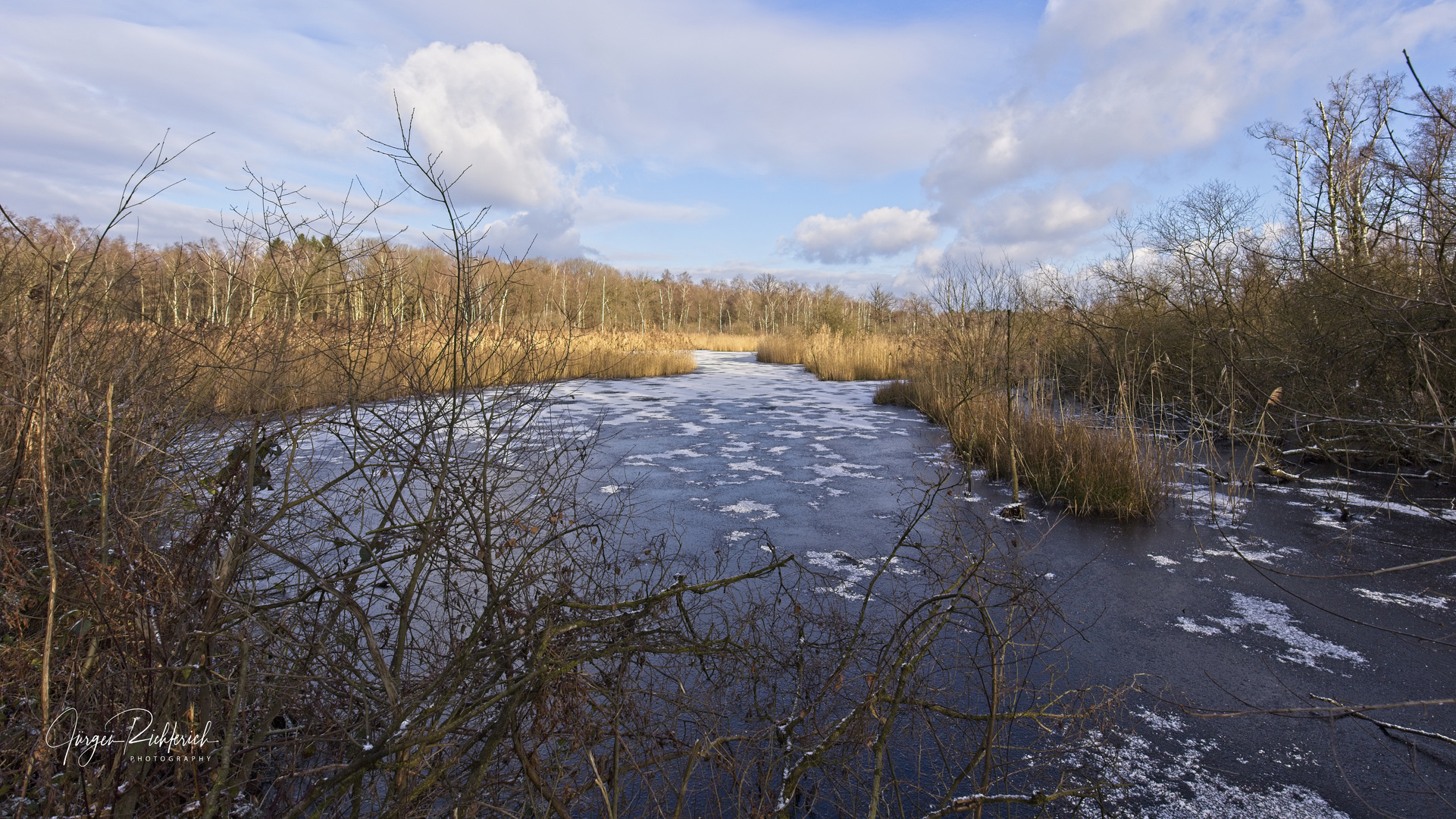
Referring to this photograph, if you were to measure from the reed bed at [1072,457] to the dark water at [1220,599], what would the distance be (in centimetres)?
25

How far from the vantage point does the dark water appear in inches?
94.4

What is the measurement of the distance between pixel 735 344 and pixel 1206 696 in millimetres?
34892

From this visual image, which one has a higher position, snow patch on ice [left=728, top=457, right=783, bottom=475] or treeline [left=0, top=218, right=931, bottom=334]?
treeline [left=0, top=218, right=931, bottom=334]

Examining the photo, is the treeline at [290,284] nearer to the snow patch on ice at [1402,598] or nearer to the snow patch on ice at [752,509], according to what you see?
the snow patch on ice at [752,509]

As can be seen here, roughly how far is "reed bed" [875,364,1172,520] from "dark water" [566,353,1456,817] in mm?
247

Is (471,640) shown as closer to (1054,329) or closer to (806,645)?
(806,645)

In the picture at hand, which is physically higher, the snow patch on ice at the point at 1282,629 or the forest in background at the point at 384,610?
the forest in background at the point at 384,610

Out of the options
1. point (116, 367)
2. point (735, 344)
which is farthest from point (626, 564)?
point (735, 344)

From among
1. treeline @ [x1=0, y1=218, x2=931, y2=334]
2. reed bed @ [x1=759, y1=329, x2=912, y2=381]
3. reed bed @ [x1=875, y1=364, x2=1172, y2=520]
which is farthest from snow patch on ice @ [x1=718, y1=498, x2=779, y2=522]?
reed bed @ [x1=759, y1=329, x2=912, y2=381]

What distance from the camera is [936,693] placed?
9.20 feet

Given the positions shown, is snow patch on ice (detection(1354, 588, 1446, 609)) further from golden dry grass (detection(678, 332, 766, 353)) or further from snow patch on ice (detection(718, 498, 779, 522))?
golden dry grass (detection(678, 332, 766, 353))

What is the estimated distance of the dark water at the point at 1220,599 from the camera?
7.87 ft

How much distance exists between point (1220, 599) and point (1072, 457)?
218 cm

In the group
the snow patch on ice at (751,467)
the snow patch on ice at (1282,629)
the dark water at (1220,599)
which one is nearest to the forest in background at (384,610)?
the dark water at (1220,599)
